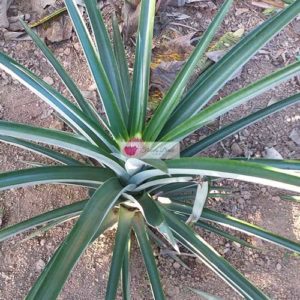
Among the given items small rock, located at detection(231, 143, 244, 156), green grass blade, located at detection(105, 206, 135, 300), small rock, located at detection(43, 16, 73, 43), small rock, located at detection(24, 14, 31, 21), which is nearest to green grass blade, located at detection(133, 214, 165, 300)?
green grass blade, located at detection(105, 206, 135, 300)

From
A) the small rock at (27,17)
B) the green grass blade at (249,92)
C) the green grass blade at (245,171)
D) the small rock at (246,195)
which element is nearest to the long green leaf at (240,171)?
the green grass blade at (245,171)

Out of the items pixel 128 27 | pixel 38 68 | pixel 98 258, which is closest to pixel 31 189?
pixel 98 258

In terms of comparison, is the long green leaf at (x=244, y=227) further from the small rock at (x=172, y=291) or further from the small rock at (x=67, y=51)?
the small rock at (x=67, y=51)

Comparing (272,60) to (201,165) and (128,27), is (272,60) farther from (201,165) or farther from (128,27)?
(201,165)

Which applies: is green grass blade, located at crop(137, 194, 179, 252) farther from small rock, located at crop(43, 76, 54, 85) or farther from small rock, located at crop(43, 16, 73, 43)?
small rock, located at crop(43, 16, 73, 43)

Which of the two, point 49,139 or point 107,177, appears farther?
point 107,177
